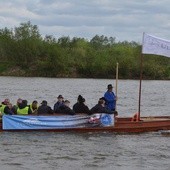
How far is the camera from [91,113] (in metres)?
25.1

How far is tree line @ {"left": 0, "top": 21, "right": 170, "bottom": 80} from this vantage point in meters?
110

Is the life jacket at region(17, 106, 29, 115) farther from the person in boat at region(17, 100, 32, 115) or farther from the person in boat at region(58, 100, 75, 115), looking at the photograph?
the person in boat at region(58, 100, 75, 115)

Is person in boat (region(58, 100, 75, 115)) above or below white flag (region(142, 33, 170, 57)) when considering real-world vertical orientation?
below

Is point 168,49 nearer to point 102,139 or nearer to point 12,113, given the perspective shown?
point 102,139

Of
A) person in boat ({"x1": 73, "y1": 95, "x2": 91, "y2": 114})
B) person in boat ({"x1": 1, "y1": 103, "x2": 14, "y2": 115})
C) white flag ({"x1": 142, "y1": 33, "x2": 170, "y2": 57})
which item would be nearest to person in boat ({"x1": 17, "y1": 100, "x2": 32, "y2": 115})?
person in boat ({"x1": 1, "y1": 103, "x2": 14, "y2": 115})

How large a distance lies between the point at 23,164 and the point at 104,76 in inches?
3703

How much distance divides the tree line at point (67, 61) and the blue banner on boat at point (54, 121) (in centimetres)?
8236

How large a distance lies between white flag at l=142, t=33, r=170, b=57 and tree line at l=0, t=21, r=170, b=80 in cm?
8139

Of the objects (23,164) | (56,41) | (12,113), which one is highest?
(56,41)

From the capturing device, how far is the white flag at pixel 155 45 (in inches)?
982

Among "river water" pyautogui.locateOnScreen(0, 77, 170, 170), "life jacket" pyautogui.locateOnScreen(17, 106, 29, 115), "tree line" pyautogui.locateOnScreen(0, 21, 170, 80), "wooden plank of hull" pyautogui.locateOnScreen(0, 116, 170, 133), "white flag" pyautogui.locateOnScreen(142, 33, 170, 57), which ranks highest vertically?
"tree line" pyautogui.locateOnScreen(0, 21, 170, 80)

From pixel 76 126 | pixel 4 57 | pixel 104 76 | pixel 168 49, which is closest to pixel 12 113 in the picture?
pixel 76 126

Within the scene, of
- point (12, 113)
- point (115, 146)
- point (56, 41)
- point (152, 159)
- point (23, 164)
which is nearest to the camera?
point (23, 164)

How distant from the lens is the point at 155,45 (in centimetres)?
2530
